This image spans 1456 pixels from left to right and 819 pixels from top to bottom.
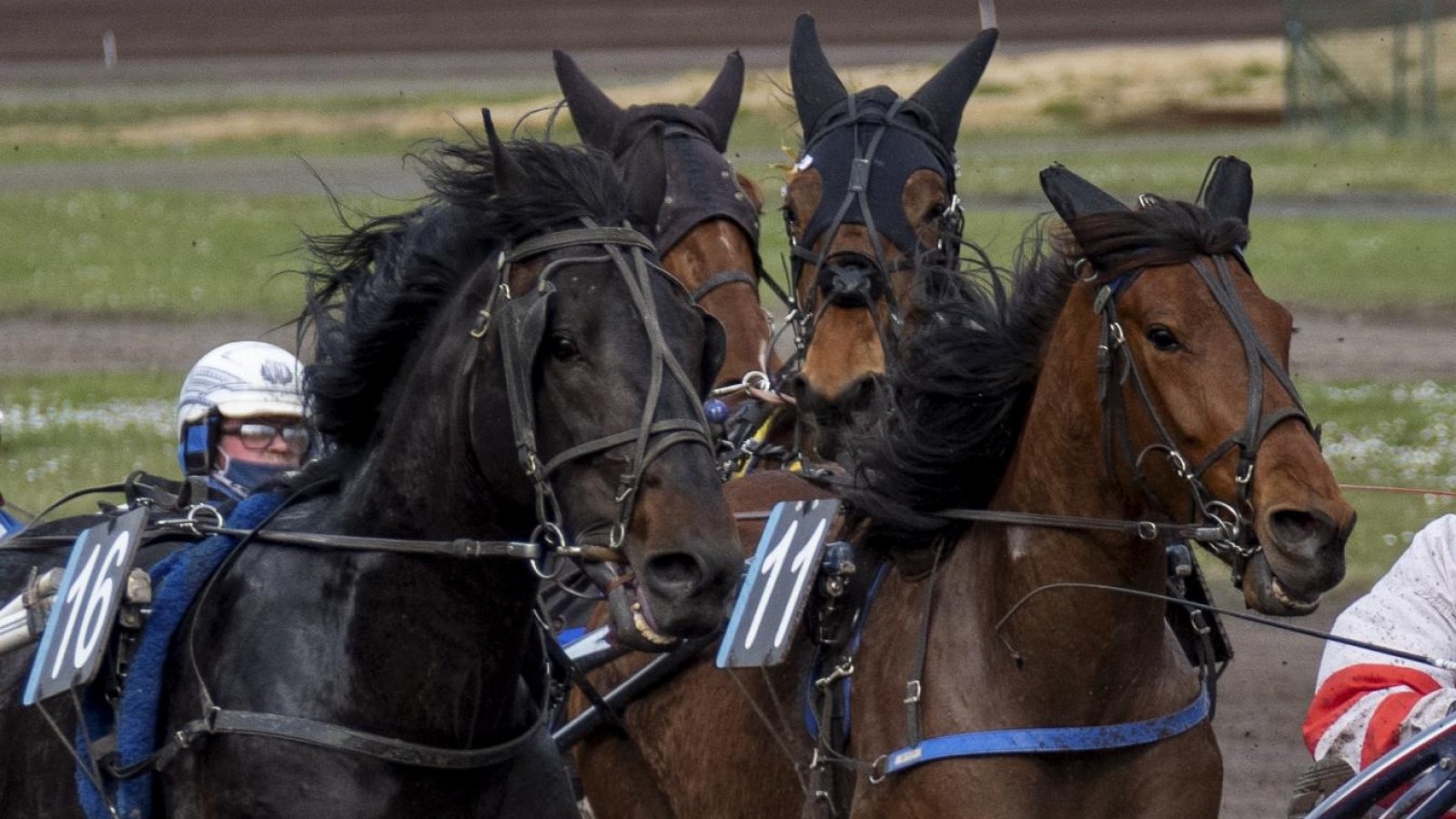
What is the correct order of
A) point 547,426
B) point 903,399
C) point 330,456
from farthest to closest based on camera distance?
point 903,399, point 330,456, point 547,426

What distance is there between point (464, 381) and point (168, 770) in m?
0.87

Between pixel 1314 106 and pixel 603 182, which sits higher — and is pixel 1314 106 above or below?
below

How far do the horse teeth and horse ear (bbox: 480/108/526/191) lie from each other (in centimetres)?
75

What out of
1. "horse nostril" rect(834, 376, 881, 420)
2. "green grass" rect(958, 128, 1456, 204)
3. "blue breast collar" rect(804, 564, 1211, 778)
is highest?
"horse nostril" rect(834, 376, 881, 420)

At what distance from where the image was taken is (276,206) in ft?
71.3

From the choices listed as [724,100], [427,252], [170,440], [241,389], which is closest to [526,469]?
[427,252]

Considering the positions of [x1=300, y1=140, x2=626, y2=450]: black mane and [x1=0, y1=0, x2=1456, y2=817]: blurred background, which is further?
[x1=0, y1=0, x2=1456, y2=817]: blurred background

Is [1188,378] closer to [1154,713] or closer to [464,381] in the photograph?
[1154,713]

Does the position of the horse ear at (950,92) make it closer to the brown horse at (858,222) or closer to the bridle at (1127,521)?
the brown horse at (858,222)

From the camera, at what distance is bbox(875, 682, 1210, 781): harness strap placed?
4102 mm

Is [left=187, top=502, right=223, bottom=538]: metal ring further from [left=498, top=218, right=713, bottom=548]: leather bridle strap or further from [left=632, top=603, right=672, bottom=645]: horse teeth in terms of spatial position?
[left=632, top=603, right=672, bottom=645]: horse teeth

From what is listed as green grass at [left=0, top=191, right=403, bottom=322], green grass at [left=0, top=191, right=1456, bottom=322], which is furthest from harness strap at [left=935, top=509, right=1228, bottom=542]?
green grass at [left=0, top=191, right=403, bottom=322]

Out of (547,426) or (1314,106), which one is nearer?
(547,426)

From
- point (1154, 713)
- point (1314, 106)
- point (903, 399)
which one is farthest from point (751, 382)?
point (1314, 106)
